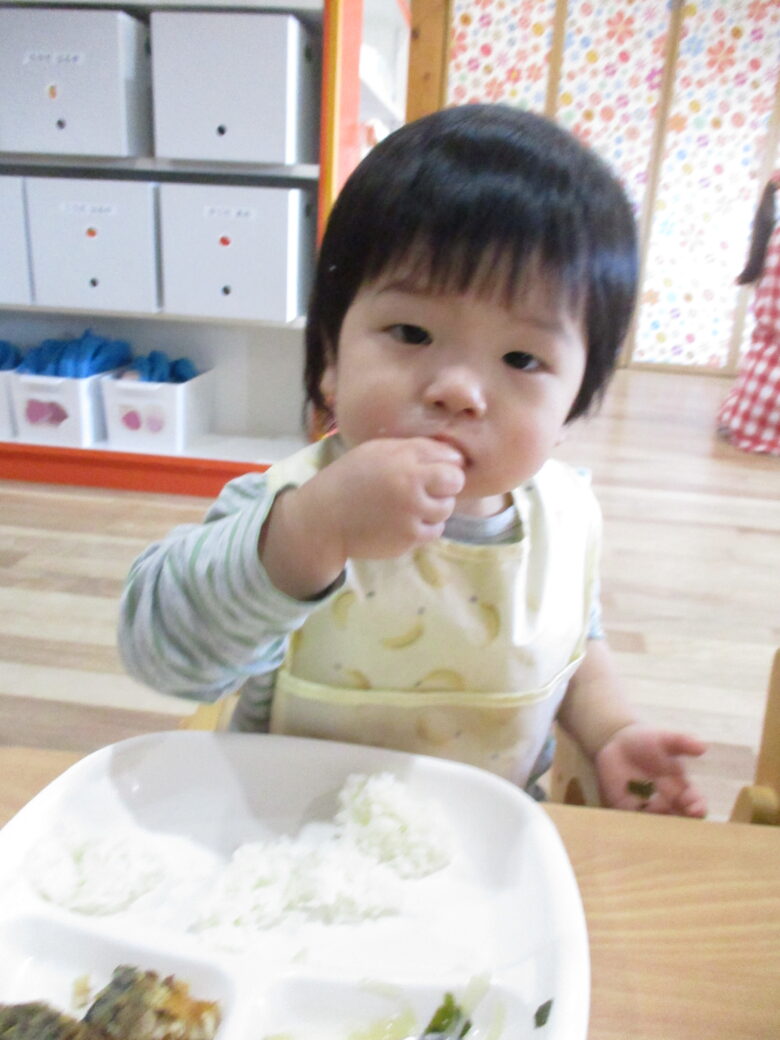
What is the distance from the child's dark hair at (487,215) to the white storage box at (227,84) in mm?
1465

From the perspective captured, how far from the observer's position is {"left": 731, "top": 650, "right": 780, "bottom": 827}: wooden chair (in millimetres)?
482

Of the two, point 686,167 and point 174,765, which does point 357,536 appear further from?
point 686,167

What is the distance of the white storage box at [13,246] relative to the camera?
6.46 ft

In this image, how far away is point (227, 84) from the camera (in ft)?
5.99

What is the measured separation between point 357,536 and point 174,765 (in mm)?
167

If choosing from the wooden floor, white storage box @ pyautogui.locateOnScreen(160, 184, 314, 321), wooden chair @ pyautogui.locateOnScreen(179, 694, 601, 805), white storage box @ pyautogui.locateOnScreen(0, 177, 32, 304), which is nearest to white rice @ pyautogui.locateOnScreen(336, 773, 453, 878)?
wooden chair @ pyautogui.locateOnScreen(179, 694, 601, 805)

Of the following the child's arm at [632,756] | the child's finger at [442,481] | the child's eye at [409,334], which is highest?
the child's eye at [409,334]

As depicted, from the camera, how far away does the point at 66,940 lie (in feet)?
1.21

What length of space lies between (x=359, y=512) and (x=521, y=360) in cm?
15

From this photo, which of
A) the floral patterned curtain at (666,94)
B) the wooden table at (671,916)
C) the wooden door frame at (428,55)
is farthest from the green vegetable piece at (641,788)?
the wooden door frame at (428,55)

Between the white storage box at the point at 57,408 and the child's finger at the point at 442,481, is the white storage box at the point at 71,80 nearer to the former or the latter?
→ the white storage box at the point at 57,408

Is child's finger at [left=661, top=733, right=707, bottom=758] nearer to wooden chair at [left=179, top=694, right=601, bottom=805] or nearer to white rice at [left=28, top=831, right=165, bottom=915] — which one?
wooden chair at [left=179, top=694, right=601, bottom=805]

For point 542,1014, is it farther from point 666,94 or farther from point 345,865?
point 666,94

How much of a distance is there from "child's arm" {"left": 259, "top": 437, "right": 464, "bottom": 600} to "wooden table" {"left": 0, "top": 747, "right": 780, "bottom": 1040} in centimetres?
17
